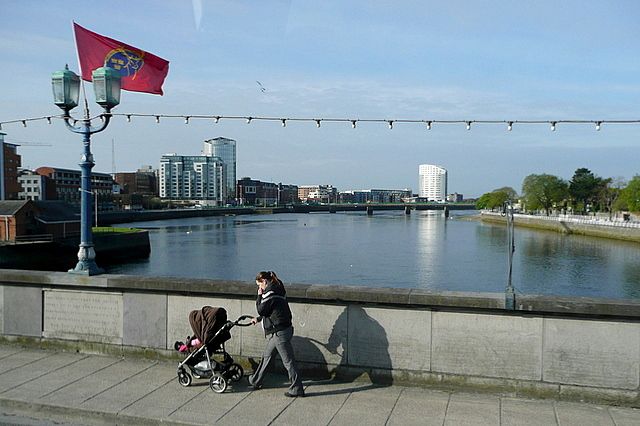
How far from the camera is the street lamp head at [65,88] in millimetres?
8773

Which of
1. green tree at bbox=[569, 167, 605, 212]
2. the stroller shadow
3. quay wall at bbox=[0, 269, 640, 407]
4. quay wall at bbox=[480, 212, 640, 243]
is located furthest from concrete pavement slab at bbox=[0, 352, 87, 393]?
green tree at bbox=[569, 167, 605, 212]

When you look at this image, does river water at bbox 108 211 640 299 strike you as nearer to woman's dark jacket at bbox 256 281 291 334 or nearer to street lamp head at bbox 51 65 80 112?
woman's dark jacket at bbox 256 281 291 334

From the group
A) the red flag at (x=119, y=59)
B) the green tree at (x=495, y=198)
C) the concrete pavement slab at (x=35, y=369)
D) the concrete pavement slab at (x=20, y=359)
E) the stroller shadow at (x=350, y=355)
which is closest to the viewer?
the concrete pavement slab at (x=35, y=369)

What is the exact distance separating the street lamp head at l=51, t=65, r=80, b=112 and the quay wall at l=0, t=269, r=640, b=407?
2729 mm

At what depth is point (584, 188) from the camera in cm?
13675

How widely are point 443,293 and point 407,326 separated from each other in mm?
626

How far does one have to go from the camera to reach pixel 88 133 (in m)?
8.98

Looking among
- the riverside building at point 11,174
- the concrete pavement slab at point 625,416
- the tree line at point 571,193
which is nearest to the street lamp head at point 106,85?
the concrete pavement slab at point 625,416

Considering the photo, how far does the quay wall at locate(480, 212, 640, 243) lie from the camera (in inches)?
3199

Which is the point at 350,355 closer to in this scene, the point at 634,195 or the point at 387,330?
the point at 387,330

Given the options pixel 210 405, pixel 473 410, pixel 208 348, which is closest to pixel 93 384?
pixel 208 348

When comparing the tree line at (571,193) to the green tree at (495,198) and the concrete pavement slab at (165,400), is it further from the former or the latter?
the concrete pavement slab at (165,400)

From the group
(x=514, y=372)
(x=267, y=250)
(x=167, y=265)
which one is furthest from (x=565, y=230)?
(x=514, y=372)

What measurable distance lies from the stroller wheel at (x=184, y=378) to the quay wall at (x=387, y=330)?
1022mm
